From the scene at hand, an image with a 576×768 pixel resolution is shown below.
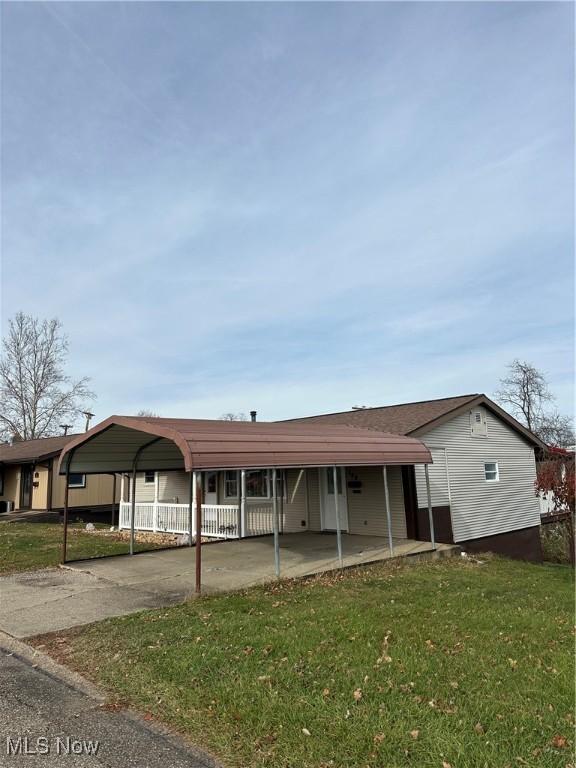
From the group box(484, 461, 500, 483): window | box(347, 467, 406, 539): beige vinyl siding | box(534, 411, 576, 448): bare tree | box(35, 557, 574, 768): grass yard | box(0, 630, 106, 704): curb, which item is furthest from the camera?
box(534, 411, 576, 448): bare tree

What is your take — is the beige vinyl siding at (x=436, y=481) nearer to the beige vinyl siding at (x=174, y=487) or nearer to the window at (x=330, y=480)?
the window at (x=330, y=480)

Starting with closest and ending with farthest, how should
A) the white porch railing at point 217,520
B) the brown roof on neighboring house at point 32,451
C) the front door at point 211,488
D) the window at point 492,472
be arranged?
the white porch railing at point 217,520 → the window at point 492,472 → the front door at point 211,488 → the brown roof on neighboring house at point 32,451

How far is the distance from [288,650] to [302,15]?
11434 mm

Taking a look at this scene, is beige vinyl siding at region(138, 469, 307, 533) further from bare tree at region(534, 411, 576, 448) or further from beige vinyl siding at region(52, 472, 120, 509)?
bare tree at region(534, 411, 576, 448)

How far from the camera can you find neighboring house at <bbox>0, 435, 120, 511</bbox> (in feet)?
76.6

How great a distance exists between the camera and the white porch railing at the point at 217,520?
50.0 feet

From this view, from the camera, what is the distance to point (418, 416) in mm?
15211

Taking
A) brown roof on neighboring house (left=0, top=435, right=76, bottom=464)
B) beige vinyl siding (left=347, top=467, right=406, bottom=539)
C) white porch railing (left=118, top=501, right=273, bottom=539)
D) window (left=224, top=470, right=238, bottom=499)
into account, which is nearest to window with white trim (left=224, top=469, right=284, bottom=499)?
window (left=224, top=470, right=238, bottom=499)

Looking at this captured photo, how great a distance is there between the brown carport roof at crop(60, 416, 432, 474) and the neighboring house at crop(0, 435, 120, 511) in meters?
13.1

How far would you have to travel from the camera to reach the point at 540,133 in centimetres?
1038

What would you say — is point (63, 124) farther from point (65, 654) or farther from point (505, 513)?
point (505, 513)

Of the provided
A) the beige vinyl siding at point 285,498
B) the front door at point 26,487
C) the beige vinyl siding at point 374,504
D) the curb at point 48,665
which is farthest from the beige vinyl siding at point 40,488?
the curb at point 48,665

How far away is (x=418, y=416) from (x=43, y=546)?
11.3 metres

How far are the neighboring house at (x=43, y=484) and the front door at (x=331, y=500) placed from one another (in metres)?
12.7
